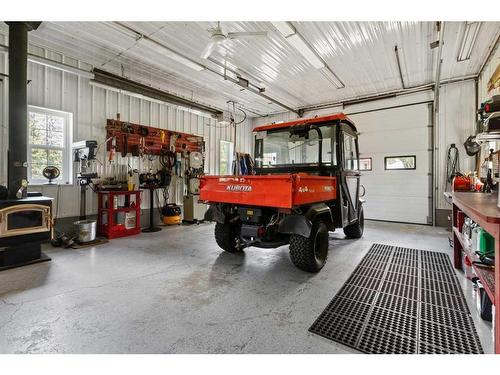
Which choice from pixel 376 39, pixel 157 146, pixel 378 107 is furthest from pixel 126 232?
pixel 378 107

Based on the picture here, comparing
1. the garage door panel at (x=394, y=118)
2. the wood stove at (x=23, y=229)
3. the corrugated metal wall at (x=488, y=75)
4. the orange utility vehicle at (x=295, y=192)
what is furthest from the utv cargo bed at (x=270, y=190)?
the garage door panel at (x=394, y=118)

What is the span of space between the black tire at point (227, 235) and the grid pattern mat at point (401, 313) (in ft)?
5.87

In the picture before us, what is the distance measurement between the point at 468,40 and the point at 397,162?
3310mm

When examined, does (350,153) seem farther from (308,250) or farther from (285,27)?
(285,27)

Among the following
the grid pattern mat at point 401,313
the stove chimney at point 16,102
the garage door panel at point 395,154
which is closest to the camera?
the grid pattern mat at point 401,313

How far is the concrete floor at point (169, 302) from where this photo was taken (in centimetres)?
179

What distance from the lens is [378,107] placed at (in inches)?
291

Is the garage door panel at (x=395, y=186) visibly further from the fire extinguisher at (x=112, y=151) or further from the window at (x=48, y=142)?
the window at (x=48, y=142)

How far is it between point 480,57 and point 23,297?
850cm

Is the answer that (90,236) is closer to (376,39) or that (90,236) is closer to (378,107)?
(376,39)

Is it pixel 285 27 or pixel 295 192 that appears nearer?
pixel 295 192

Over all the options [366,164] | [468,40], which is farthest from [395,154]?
[468,40]

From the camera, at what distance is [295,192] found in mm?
2652

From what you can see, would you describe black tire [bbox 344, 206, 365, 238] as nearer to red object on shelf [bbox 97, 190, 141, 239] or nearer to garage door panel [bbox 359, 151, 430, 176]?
garage door panel [bbox 359, 151, 430, 176]
